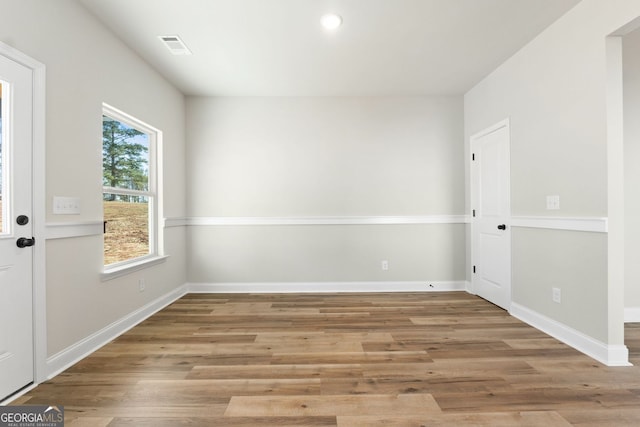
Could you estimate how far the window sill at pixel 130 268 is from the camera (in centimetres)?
266

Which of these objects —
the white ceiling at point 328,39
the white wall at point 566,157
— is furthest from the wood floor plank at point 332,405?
the white ceiling at point 328,39

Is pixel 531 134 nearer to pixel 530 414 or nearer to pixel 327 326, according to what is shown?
pixel 530 414

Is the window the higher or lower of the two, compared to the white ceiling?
lower

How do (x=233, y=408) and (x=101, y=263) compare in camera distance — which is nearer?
(x=233, y=408)

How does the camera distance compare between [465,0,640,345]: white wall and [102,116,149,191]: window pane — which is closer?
[465,0,640,345]: white wall

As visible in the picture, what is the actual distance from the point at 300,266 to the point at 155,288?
1773 millimetres

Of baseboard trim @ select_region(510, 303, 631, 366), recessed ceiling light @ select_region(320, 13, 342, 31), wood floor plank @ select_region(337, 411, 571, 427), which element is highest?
recessed ceiling light @ select_region(320, 13, 342, 31)

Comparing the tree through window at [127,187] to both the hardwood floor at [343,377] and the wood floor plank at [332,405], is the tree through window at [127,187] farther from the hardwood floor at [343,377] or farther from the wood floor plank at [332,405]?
the wood floor plank at [332,405]

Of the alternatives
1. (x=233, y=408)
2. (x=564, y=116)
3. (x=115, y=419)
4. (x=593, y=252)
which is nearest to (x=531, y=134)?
(x=564, y=116)

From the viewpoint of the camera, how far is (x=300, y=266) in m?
4.32

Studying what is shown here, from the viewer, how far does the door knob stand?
186 centimetres

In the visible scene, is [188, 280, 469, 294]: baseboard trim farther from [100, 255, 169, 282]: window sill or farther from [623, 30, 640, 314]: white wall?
[623, 30, 640, 314]: white wall

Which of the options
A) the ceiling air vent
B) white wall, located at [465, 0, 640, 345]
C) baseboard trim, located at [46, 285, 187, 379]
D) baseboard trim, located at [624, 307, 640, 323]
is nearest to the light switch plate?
baseboard trim, located at [46, 285, 187, 379]

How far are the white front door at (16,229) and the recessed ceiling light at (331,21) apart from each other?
6.80 ft
